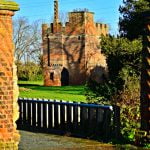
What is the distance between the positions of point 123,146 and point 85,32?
45180 millimetres

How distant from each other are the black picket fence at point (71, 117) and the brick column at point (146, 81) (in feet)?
4.28

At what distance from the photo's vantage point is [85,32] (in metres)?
57.3

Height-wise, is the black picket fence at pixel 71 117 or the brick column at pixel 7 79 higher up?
the brick column at pixel 7 79

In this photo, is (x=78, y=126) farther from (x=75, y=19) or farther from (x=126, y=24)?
(x=75, y=19)

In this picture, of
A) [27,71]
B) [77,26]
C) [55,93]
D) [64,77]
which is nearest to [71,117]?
[55,93]

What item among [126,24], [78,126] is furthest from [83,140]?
[126,24]

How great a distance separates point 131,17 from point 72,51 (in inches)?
1413

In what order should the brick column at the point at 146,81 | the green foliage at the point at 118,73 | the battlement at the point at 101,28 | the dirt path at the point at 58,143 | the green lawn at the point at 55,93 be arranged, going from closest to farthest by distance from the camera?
the brick column at the point at 146,81
the dirt path at the point at 58,143
the green foliage at the point at 118,73
the green lawn at the point at 55,93
the battlement at the point at 101,28

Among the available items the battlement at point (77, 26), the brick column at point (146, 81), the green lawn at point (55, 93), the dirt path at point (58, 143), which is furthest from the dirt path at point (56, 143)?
the battlement at point (77, 26)

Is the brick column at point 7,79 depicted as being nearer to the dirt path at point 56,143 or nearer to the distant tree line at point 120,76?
the dirt path at point 56,143

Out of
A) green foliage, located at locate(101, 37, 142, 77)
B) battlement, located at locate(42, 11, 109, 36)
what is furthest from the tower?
green foliage, located at locate(101, 37, 142, 77)

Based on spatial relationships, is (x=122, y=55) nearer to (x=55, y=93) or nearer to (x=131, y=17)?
(x=131, y=17)

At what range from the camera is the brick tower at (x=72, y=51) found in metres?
57.3

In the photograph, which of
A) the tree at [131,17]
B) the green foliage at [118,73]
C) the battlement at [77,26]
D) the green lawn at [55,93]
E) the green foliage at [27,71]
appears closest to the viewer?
the green foliage at [118,73]
